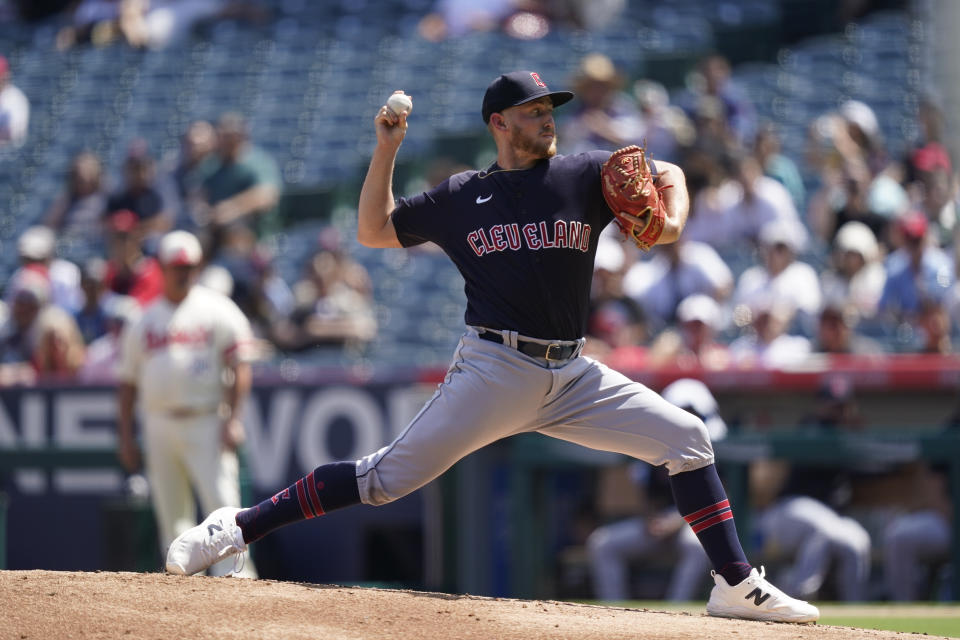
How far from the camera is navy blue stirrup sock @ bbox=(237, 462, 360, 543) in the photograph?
4.46 meters

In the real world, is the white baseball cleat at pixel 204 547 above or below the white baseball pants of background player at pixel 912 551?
above

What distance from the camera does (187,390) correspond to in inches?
297

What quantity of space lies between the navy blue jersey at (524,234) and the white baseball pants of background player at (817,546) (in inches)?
138

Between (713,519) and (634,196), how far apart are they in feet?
3.43

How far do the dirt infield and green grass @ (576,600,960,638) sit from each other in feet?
4.41

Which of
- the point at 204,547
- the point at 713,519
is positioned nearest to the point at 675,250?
the point at 713,519

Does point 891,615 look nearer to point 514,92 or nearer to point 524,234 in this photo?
point 524,234

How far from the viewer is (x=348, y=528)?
8672 millimetres

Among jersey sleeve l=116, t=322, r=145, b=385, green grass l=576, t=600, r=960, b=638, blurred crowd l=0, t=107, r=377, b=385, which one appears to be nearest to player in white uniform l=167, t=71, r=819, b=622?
green grass l=576, t=600, r=960, b=638

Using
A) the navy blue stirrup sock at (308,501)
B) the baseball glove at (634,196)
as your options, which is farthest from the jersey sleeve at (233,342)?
the baseball glove at (634,196)

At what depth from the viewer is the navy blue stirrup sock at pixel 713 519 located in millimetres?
4430

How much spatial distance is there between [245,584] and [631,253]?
5.52 m

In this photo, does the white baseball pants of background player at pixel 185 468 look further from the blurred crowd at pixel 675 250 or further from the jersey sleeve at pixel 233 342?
Result: the blurred crowd at pixel 675 250

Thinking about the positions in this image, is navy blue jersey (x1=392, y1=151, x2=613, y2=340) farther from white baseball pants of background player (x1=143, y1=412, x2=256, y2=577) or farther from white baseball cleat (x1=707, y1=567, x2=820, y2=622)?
white baseball pants of background player (x1=143, y1=412, x2=256, y2=577)
